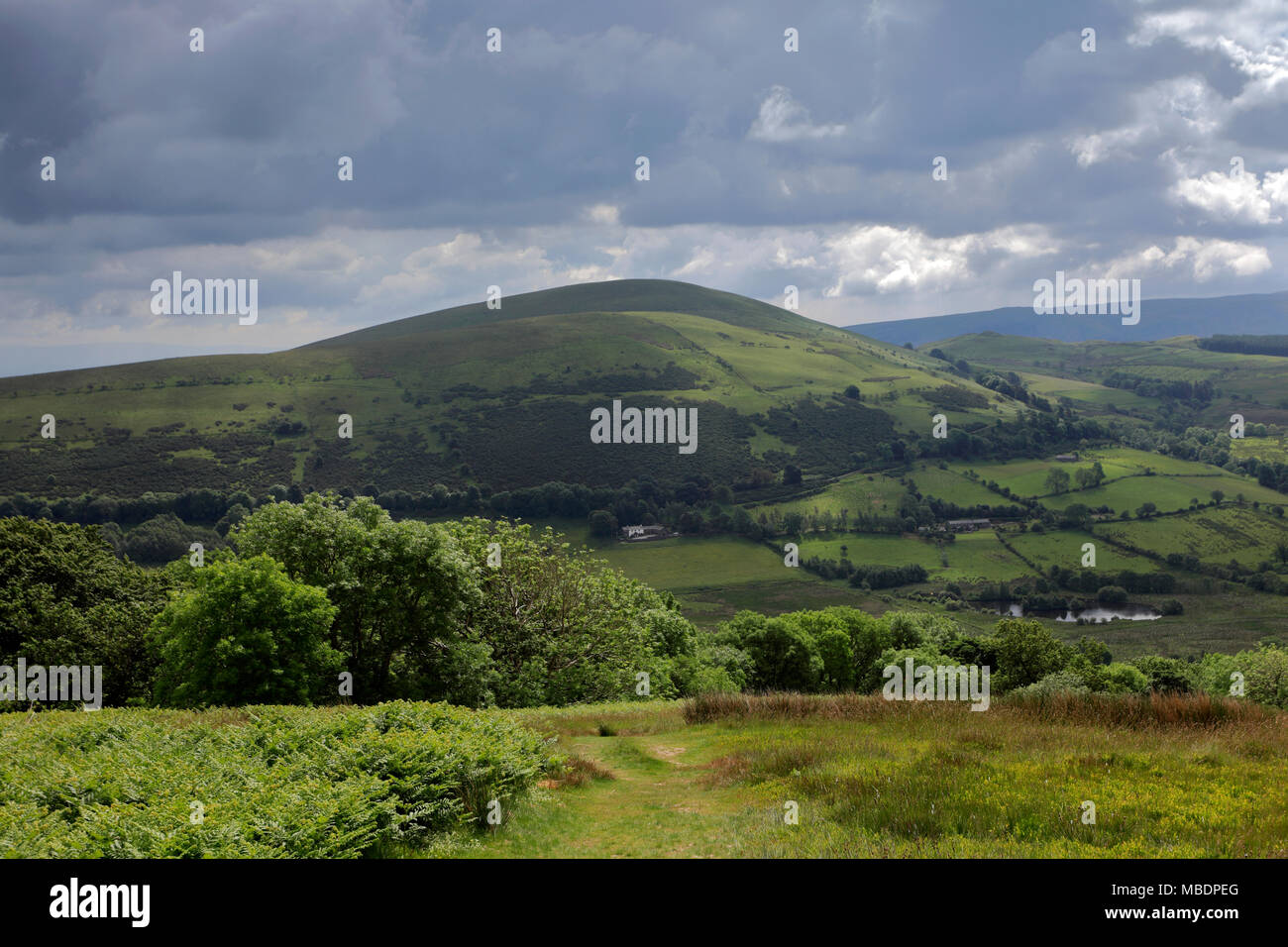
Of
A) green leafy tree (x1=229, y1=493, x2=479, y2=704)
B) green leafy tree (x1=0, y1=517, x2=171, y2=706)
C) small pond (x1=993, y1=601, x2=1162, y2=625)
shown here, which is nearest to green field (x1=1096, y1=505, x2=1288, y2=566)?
small pond (x1=993, y1=601, x2=1162, y2=625)

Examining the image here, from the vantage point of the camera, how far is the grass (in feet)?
33.2

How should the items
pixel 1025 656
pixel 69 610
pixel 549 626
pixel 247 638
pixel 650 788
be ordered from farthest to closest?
pixel 1025 656 → pixel 549 626 → pixel 69 610 → pixel 247 638 → pixel 650 788

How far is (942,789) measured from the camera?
475 inches

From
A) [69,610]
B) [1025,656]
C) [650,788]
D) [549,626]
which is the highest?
[650,788]

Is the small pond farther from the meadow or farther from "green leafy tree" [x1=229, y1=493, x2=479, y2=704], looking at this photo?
the meadow

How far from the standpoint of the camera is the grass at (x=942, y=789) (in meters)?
10.1

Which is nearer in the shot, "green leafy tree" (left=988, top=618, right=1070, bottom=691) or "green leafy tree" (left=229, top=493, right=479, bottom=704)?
"green leafy tree" (left=229, top=493, right=479, bottom=704)

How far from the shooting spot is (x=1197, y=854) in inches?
361

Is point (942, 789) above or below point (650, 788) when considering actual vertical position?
above

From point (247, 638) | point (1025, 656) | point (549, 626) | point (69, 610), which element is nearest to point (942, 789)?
point (247, 638)

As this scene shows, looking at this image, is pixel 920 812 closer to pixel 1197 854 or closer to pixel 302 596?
pixel 1197 854

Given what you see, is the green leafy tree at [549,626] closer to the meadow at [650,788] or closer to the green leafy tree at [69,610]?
the green leafy tree at [69,610]

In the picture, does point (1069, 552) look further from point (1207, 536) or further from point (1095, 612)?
point (1207, 536)
